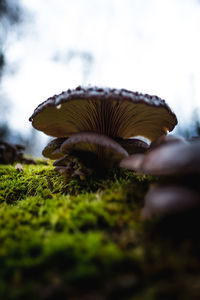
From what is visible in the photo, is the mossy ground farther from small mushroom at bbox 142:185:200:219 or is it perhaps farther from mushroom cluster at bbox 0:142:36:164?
mushroom cluster at bbox 0:142:36:164

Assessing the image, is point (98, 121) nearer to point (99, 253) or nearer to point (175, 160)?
point (175, 160)

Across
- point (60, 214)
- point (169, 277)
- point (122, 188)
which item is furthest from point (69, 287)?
point (122, 188)

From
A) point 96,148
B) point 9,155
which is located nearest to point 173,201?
point 96,148

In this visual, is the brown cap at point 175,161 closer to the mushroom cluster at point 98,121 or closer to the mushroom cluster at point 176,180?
the mushroom cluster at point 176,180

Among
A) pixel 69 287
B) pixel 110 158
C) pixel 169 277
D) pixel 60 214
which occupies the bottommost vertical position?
pixel 69 287

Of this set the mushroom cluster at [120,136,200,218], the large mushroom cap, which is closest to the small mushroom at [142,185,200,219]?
the mushroom cluster at [120,136,200,218]

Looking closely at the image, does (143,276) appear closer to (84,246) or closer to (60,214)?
(84,246)
